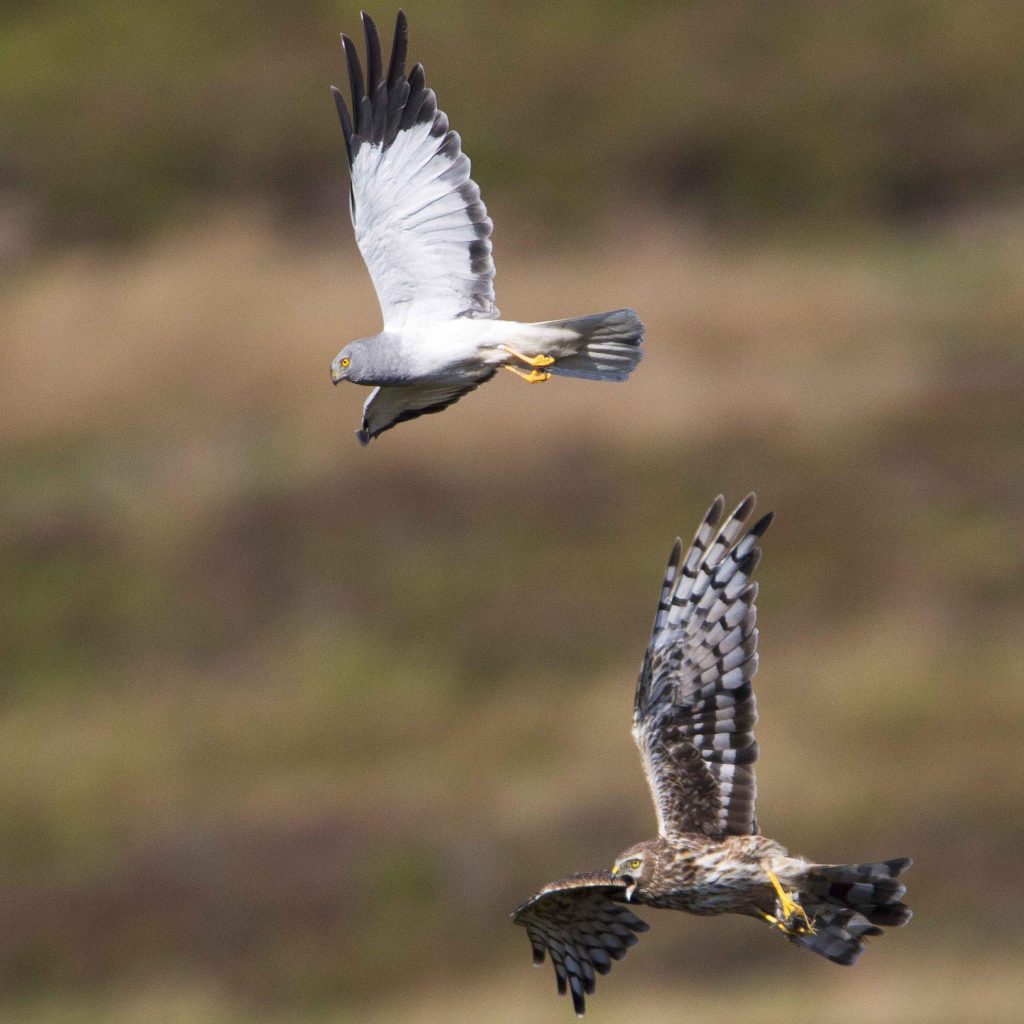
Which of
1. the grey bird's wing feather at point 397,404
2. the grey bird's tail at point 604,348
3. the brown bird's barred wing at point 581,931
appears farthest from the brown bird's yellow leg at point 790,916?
the grey bird's wing feather at point 397,404

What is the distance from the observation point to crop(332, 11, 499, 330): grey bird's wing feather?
9.30 m

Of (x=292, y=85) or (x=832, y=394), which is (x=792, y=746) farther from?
(x=292, y=85)

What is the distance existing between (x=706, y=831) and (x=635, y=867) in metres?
0.33

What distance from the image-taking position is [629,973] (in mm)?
19250

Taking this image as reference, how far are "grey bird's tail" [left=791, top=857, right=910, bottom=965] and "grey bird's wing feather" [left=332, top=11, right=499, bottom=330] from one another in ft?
7.75

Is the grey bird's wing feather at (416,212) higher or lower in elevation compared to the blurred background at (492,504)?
lower

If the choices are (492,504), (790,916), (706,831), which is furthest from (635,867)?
(492,504)

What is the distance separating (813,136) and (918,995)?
16702mm

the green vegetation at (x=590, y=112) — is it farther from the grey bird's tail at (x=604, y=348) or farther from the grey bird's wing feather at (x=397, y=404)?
the grey bird's tail at (x=604, y=348)

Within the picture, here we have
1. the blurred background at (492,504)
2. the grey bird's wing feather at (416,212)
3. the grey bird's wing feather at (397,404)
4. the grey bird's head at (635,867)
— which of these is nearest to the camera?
the grey bird's head at (635,867)

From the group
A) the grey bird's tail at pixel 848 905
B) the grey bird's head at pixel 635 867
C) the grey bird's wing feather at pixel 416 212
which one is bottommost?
the grey bird's tail at pixel 848 905

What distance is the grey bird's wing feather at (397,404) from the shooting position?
31.5 ft

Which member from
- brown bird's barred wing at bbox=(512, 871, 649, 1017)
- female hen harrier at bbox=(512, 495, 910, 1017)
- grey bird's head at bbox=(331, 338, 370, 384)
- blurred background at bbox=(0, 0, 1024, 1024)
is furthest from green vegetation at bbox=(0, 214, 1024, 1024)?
grey bird's head at bbox=(331, 338, 370, 384)

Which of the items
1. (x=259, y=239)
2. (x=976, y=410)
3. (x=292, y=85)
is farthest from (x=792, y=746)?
(x=292, y=85)
